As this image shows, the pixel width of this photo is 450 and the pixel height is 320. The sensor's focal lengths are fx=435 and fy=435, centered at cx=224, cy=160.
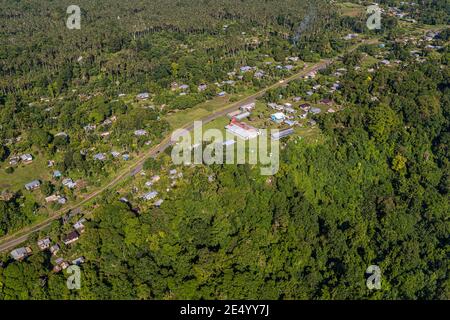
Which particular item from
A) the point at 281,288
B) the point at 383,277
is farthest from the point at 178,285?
the point at 383,277

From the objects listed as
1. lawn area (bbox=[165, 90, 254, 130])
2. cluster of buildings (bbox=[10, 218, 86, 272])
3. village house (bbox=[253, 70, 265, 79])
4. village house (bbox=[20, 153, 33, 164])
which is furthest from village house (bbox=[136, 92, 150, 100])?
cluster of buildings (bbox=[10, 218, 86, 272])

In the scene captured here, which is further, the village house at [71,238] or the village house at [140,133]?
the village house at [140,133]

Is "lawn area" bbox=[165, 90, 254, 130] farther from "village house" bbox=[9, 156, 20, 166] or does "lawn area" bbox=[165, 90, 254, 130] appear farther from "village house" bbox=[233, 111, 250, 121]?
"village house" bbox=[9, 156, 20, 166]

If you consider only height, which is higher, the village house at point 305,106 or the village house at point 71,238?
the village house at point 305,106

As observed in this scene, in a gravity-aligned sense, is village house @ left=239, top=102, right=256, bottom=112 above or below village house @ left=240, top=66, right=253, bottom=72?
below

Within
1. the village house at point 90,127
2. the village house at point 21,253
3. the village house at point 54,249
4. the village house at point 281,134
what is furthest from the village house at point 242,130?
the village house at point 21,253

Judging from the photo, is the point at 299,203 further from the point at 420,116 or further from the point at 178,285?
the point at 420,116

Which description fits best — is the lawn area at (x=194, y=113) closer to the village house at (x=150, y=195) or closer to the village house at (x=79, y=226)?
the village house at (x=150, y=195)
